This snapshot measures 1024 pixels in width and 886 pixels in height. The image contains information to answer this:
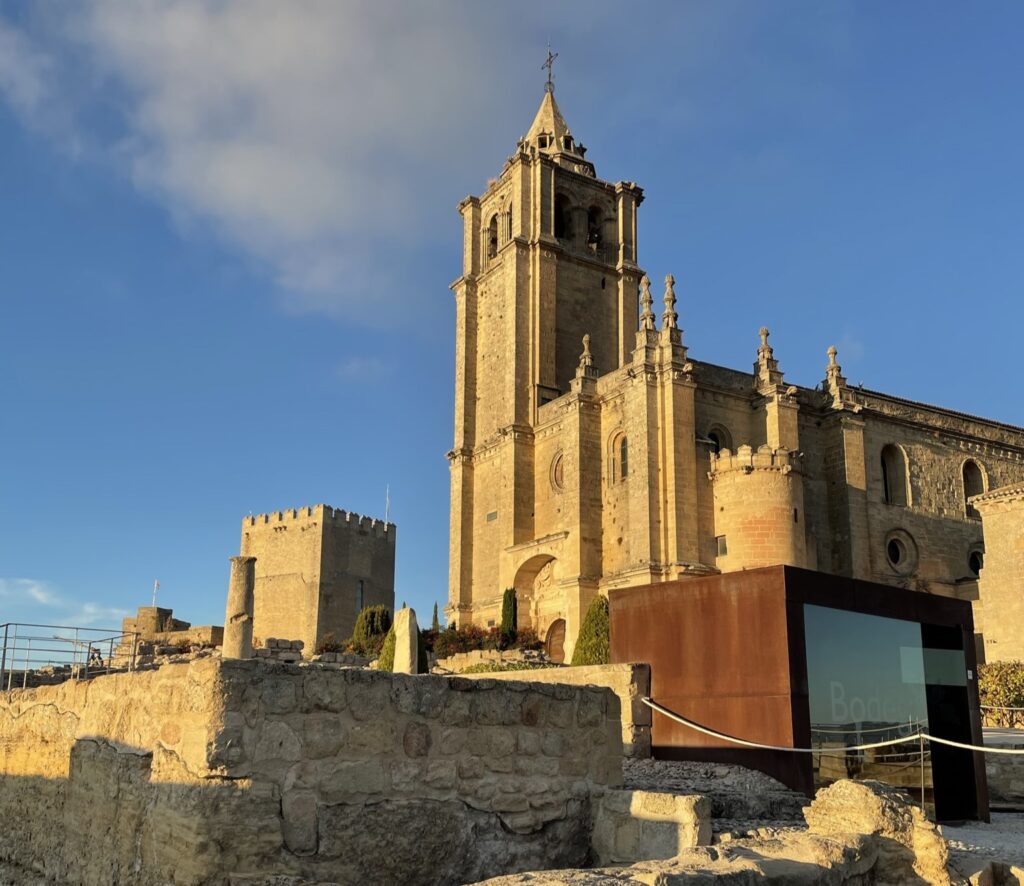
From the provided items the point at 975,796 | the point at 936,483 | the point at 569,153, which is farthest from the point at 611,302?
the point at 975,796

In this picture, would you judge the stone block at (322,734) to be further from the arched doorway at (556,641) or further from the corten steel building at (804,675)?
the arched doorway at (556,641)

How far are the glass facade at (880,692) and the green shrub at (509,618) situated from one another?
1007 inches

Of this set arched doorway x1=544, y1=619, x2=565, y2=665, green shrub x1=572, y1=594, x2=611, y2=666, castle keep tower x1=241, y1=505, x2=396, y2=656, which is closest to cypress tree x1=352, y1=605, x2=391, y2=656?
arched doorway x1=544, y1=619, x2=565, y2=665

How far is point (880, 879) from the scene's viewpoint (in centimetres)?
596

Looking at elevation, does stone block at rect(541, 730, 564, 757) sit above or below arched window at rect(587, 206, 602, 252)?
below

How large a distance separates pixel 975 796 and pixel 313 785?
841 centimetres

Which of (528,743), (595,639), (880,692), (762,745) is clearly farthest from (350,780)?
(595,639)

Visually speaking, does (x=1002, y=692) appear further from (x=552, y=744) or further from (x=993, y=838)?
(x=552, y=744)

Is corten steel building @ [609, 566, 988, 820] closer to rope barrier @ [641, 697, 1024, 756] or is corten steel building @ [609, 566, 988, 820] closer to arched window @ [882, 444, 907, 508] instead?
rope barrier @ [641, 697, 1024, 756]

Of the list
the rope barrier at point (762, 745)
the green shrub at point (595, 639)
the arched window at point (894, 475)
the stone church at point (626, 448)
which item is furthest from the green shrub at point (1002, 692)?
the rope barrier at point (762, 745)

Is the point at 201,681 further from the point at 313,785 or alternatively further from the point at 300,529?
the point at 300,529

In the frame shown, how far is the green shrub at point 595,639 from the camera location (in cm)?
2602

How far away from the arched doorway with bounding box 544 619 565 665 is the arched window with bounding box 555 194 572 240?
1729cm

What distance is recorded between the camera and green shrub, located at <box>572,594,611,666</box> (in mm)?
26016
